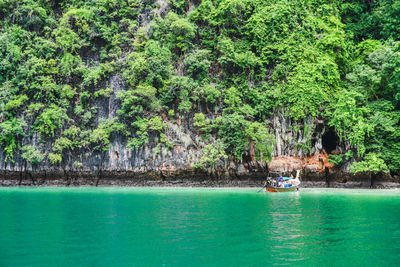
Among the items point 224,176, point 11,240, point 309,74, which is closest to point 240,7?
point 309,74

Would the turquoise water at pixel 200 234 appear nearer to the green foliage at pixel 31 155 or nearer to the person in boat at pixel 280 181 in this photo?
the person in boat at pixel 280 181

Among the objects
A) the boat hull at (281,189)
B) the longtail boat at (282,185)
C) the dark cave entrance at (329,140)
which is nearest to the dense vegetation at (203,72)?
the dark cave entrance at (329,140)

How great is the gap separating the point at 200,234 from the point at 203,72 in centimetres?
2027

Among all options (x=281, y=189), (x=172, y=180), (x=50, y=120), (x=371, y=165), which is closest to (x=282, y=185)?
(x=281, y=189)

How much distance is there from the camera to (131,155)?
29.4 meters

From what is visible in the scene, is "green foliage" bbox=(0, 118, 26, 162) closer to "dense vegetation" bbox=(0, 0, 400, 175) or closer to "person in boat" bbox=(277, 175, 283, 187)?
"dense vegetation" bbox=(0, 0, 400, 175)

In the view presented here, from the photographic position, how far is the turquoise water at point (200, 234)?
8469 mm

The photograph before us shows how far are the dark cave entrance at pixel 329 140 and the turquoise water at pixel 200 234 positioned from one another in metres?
11.2

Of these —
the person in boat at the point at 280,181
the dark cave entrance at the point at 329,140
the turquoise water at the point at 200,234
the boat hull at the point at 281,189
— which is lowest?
the turquoise water at the point at 200,234

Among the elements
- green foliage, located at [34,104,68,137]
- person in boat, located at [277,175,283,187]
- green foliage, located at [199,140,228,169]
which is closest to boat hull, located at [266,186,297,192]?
person in boat, located at [277,175,283,187]

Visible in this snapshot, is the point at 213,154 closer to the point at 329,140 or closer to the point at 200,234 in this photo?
the point at 329,140

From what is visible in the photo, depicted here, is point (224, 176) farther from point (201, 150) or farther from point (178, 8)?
point (178, 8)

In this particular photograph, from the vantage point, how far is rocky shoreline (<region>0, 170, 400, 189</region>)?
85.2ft

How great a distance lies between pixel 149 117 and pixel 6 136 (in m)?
11.4
